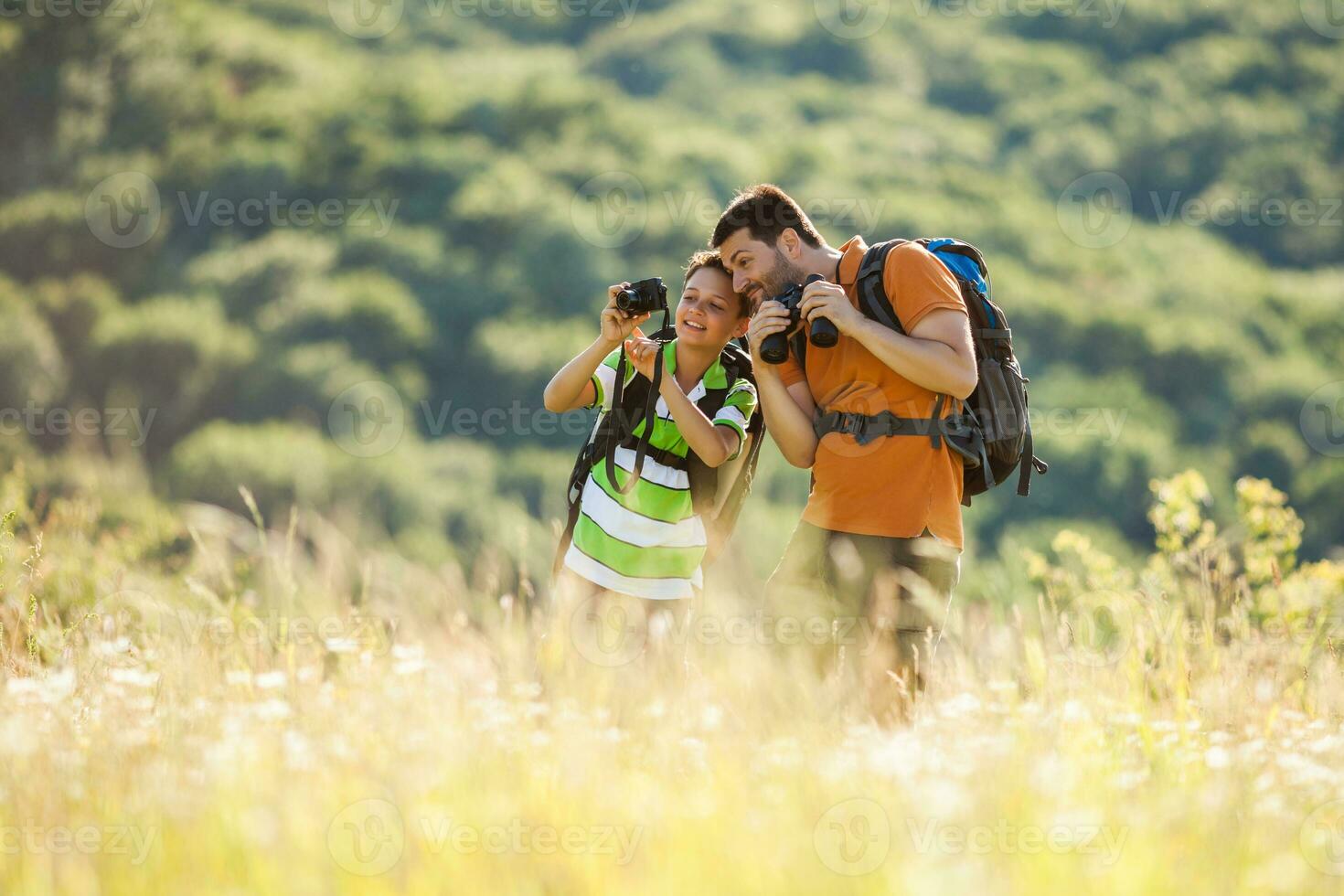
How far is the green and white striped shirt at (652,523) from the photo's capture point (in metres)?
3.38

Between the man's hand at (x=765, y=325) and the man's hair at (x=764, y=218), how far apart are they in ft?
1.10

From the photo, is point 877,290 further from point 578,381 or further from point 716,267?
point 578,381

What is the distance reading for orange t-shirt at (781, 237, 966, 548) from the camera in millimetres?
3061

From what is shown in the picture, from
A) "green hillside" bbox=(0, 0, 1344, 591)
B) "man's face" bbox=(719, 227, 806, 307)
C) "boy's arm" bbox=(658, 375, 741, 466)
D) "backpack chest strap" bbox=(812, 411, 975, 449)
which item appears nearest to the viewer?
"backpack chest strap" bbox=(812, 411, 975, 449)

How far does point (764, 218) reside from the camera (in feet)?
11.3

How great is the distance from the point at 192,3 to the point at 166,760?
116 feet

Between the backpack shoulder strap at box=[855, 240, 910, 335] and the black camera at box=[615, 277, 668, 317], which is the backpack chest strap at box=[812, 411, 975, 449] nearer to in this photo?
the backpack shoulder strap at box=[855, 240, 910, 335]

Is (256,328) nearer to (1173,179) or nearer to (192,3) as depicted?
(192,3)

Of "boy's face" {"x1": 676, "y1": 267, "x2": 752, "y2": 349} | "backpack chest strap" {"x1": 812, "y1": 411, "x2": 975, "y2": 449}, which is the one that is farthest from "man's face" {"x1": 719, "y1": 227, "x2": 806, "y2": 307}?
"backpack chest strap" {"x1": 812, "y1": 411, "x2": 975, "y2": 449}

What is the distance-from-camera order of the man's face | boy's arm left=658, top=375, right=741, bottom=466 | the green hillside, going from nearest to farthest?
boy's arm left=658, top=375, right=741, bottom=466 → the man's face → the green hillside

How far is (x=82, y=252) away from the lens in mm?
27359

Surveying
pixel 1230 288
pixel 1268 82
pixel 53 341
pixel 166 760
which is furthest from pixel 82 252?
pixel 1268 82

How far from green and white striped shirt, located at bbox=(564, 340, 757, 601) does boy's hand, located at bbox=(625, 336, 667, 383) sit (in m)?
0.14

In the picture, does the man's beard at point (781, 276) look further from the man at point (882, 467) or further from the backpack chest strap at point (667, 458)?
the backpack chest strap at point (667, 458)
